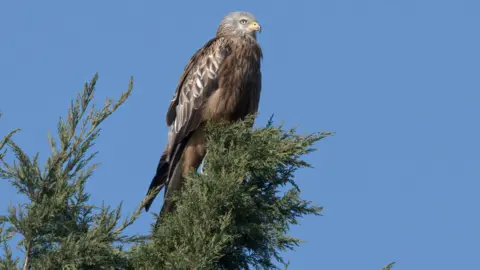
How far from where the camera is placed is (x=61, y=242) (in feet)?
13.7

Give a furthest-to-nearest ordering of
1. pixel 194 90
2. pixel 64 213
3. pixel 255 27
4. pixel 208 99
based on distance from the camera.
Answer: pixel 255 27 → pixel 194 90 → pixel 208 99 → pixel 64 213

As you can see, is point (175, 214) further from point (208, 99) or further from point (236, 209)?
point (208, 99)

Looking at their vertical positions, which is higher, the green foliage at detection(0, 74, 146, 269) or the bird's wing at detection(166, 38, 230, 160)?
the bird's wing at detection(166, 38, 230, 160)

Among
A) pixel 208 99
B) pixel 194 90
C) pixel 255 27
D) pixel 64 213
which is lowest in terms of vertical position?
pixel 64 213

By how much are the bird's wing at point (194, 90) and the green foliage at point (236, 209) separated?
1.58 m

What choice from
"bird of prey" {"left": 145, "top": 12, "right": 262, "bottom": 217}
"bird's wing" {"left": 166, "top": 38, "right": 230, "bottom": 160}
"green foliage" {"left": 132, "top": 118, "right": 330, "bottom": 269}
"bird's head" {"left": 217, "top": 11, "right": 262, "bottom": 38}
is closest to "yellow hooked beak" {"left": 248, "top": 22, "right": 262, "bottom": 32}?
"bird's head" {"left": 217, "top": 11, "right": 262, "bottom": 38}

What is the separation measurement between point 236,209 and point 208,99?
8.70ft

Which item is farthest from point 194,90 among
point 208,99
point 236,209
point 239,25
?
point 236,209

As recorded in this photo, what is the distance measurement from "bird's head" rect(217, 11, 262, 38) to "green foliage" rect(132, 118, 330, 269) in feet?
7.45

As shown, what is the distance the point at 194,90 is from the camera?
748cm

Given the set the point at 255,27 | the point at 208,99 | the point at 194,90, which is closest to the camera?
the point at 208,99

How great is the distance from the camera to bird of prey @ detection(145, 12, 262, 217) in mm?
7168

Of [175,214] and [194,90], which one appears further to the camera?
[194,90]

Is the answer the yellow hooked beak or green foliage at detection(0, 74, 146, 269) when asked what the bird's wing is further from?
green foliage at detection(0, 74, 146, 269)
